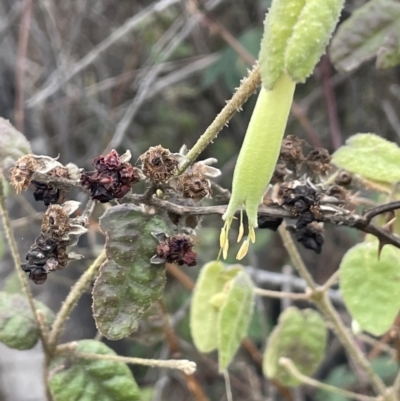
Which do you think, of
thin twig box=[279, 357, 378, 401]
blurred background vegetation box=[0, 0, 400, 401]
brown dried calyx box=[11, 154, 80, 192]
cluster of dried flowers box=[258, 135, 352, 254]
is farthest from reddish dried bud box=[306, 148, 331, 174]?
blurred background vegetation box=[0, 0, 400, 401]

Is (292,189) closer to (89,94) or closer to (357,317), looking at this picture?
(357,317)

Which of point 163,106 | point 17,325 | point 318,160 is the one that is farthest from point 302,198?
point 163,106

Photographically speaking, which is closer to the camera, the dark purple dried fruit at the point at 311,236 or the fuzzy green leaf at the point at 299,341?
the dark purple dried fruit at the point at 311,236

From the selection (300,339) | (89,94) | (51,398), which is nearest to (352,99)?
(89,94)

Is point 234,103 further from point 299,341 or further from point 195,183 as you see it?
point 299,341

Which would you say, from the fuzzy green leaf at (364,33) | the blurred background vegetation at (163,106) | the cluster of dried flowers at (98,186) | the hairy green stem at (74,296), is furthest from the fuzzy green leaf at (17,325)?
the blurred background vegetation at (163,106)

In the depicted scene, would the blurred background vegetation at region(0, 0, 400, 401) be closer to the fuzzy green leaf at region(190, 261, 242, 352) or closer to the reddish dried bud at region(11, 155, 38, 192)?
the fuzzy green leaf at region(190, 261, 242, 352)

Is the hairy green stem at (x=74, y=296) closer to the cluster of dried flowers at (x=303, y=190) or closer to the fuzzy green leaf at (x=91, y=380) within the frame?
the fuzzy green leaf at (x=91, y=380)
